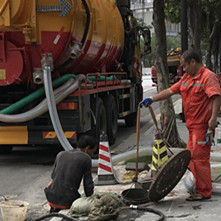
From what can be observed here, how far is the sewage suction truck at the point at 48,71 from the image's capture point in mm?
8453

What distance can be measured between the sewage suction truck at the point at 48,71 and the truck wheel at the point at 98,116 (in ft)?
0.07

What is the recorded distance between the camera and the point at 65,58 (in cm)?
899

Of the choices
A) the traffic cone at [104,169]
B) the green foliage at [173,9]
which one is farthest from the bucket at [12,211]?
the green foliage at [173,9]

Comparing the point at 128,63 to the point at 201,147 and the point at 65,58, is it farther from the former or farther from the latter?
the point at 201,147

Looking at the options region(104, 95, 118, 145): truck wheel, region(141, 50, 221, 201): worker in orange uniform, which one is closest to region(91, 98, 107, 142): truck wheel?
region(104, 95, 118, 145): truck wheel

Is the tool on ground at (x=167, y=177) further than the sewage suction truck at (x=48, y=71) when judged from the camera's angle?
No

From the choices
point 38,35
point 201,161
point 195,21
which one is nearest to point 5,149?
point 38,35

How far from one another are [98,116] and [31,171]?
7.27 ft

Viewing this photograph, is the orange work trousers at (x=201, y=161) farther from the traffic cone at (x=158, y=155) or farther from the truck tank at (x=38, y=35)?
the truck tank at (x=38, y=35)

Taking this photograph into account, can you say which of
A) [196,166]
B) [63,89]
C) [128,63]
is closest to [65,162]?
[196,166]

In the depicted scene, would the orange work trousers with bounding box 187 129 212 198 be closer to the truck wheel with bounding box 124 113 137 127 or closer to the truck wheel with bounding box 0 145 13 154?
the truck wheel with bounding box 0 145 13 154

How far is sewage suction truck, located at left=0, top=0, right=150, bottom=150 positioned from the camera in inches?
333

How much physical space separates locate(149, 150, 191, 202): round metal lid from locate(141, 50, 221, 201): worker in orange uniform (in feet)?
0.60

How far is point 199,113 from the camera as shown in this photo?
5.79 m
